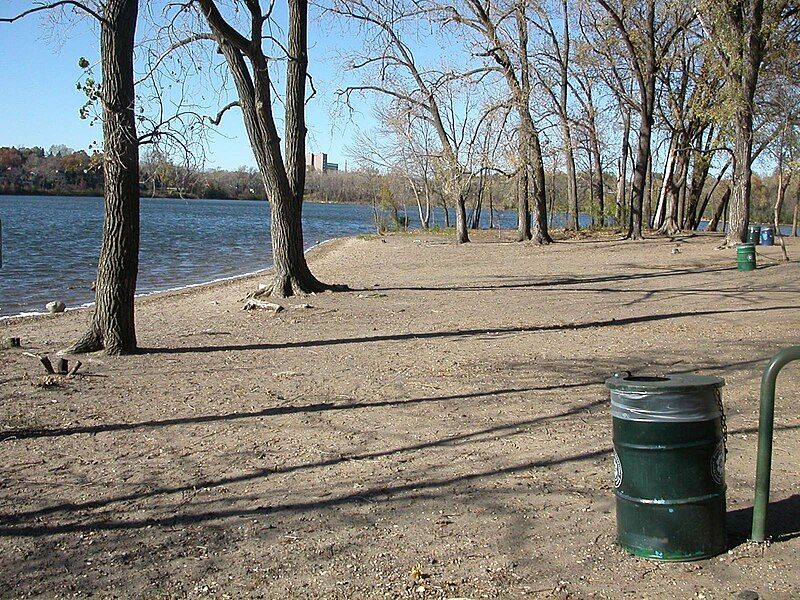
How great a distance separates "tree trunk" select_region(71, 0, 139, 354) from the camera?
10.1 metres

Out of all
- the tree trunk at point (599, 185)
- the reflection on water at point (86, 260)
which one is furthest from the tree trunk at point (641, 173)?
the reflection on water at point (86, 260)

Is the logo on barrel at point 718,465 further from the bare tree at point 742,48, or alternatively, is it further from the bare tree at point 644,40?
the bare tree at point 644,40

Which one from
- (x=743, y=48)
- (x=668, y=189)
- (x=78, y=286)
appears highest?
(x=743, y=48)

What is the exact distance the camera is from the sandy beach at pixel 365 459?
4586 millimetres

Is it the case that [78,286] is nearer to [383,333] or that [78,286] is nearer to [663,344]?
[383,333]

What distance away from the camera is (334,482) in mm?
6031

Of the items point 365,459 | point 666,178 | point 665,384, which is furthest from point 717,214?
point 665,384

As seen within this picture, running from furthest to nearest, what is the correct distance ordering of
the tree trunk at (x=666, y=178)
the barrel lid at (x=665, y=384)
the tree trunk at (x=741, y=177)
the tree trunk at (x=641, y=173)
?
the tree trunk at (x=666, y=178), the tree trunk at (x=641, y=173), the tree trunk at (x=741, y=177), the barrel lid at (x=665, y=384)

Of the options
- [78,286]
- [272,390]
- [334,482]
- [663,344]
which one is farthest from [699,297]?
[78,286]

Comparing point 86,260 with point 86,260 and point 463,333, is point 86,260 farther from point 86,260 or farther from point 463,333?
point 463,333

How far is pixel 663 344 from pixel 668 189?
30.5 meters

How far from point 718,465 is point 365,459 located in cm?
274

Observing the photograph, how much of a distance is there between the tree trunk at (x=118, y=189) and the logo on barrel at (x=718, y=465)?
7601 mm

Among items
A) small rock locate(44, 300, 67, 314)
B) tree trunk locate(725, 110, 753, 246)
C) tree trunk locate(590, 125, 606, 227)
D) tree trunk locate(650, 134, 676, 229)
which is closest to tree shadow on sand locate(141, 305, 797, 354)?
small rock locate(44, 300, 67, 314)
